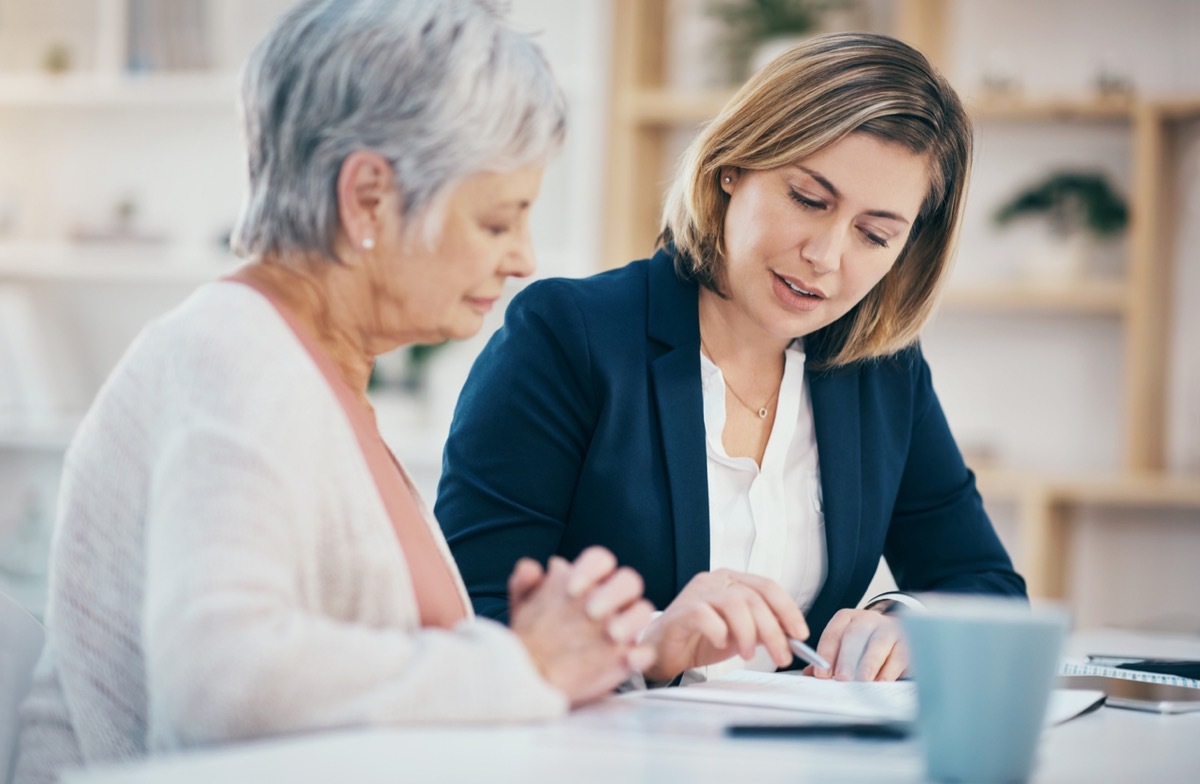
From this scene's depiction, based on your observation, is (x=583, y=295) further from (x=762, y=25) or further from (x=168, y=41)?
(x=168, y=41)

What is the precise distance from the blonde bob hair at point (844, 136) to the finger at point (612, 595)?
689 millimetres

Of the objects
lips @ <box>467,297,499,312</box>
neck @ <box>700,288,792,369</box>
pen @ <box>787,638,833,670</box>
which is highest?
lips @ <box>467,297,499,312</box>

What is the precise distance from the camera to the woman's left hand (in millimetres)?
1266

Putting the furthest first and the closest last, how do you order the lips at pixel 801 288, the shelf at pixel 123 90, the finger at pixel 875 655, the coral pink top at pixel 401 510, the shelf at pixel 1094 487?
the shelf at pixel 123 90, the shelf at pixel 1094 487, the lips at pixel 801 288, the finger at pixel 875 655, the coral pink top at pixel 401 510

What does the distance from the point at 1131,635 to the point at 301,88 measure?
142 cm

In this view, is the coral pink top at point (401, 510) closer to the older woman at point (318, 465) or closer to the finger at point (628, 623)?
the older woman at point (318, 465)

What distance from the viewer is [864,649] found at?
1280 millimetres

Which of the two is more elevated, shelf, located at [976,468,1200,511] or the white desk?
the white desk

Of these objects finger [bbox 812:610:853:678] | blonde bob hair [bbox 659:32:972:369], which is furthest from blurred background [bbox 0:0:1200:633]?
finger [bbox 812:610:853:678]

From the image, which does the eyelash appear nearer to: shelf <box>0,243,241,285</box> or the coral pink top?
the coral pink top

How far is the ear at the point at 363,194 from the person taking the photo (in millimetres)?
958

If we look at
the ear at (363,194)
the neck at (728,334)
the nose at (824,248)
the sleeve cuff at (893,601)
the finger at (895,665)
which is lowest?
the finger at (895,665)

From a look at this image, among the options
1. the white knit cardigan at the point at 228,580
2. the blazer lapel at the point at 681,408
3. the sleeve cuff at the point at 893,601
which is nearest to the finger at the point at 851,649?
the sleeve cuff at the point at 893,601

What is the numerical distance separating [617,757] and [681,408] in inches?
28.7
